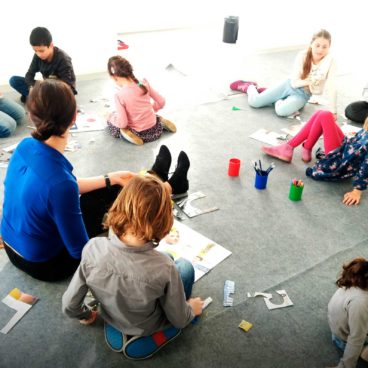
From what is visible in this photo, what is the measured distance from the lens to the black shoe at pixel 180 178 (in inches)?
95.8

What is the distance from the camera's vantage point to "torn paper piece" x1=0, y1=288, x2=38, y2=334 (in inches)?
67.9

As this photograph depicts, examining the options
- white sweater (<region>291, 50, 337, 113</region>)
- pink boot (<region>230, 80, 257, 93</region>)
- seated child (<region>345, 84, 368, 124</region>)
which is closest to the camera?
white sweater (<region>291, 50, 337, 113</region>)

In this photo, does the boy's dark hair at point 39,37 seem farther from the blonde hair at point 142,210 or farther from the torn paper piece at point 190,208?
the blonde hair at point 142,210

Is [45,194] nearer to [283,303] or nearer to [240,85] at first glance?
[283,303]

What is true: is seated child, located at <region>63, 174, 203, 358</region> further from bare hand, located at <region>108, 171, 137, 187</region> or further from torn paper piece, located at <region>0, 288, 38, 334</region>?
bare hand, located at <region>108, 171, 137, 187</region>

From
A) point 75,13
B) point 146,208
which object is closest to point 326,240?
point 146,208

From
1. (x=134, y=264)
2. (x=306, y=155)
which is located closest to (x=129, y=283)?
(x=134, y=264)

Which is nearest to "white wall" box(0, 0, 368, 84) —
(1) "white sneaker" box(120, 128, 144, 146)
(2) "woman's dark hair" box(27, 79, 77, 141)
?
(1) "white sneaker" box(120, 128, 144, 146)

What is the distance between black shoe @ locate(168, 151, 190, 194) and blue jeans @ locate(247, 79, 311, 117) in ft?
5.16

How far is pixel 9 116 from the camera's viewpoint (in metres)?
3.23

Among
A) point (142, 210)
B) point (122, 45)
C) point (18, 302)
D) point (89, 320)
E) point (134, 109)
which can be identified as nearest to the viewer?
point (142, 210)

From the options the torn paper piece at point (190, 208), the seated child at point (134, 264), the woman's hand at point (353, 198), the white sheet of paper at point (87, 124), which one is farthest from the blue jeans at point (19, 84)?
the woman's hand at point (353, 198)

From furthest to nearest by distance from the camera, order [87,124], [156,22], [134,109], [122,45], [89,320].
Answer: [156,22], [122,45], [87,124], [134,109], [89,320]

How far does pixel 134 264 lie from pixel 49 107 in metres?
0.67
